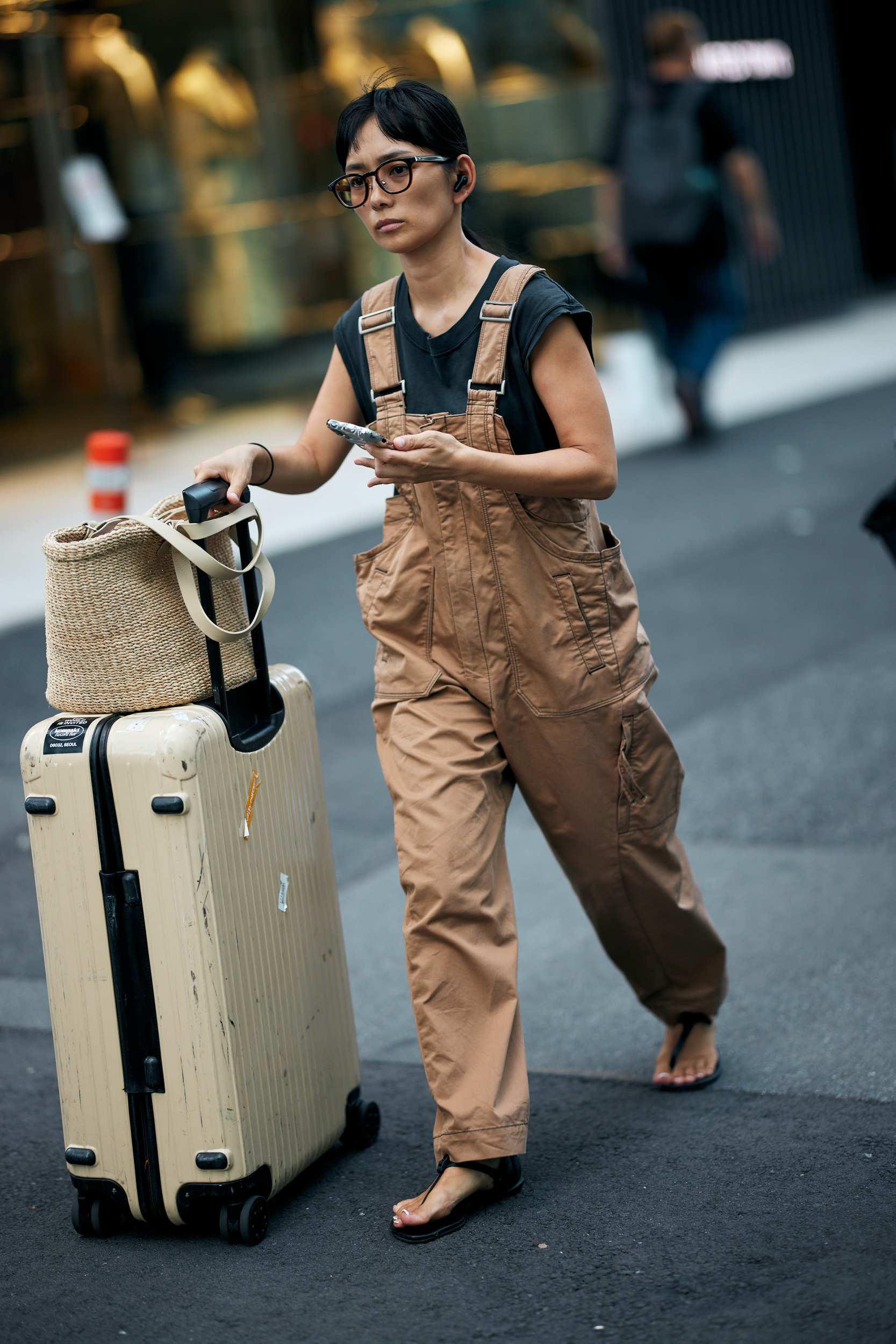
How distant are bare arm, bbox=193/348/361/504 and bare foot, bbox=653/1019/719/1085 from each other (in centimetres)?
138

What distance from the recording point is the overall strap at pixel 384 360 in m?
2.96

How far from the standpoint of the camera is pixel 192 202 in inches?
565

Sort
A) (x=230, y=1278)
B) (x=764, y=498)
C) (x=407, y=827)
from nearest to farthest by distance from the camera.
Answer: (x=230, y=1278) < (x=407, y=827) < (x=764, y=498)

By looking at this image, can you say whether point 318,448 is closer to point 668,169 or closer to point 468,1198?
point 468,1198

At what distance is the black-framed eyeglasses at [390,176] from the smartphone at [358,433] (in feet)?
1.51

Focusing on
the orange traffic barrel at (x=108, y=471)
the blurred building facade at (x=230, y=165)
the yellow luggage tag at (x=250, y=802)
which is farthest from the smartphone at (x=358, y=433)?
the blurred building facade at (x=230, y=165)

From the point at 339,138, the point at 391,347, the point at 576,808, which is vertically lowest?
the point at 576,808

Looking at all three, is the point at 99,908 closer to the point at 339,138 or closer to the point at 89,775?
the point at 89,775

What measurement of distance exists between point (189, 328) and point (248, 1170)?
42.0 ft

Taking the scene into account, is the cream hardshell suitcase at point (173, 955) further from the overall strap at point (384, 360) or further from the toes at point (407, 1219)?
the overall strap at point (384, 360)

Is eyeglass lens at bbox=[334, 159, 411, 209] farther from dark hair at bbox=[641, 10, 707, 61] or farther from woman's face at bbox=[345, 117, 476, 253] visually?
dark hair at bbox=[641, 10, 707, 61]

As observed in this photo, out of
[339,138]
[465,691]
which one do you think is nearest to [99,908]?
[465,691]

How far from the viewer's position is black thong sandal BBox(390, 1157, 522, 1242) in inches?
111

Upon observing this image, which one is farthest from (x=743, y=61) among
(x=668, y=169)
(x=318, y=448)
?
(x=318, y=448)
